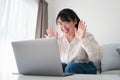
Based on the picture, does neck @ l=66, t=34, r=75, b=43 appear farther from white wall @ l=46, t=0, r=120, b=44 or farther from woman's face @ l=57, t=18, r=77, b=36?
white wall @ l=46, t=0, r=120, b=44

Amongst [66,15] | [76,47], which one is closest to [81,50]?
[76,47]

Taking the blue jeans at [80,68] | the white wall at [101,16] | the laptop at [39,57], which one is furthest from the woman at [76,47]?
the white wall at [101,16]

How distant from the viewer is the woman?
58.7 inches

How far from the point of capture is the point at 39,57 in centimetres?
113

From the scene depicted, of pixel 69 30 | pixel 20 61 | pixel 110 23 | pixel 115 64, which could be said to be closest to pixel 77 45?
pixel 69 30

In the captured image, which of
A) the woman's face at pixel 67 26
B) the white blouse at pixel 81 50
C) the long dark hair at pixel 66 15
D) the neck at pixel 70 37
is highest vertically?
the long dark hair at pixel 66 15

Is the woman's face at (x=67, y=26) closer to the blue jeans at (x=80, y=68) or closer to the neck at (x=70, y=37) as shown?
the neck at (x=70, y=37)

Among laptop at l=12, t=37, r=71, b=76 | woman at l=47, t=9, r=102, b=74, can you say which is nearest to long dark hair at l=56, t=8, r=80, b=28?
woman at l=47, t=9, r=102, b=74

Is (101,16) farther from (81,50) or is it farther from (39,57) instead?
(39,57)

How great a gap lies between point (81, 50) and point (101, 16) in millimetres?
1689

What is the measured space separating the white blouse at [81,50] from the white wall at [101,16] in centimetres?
145

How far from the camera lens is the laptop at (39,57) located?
3.53 ft

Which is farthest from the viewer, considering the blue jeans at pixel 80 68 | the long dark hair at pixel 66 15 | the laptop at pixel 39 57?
the long dark hair at pixel 66 15

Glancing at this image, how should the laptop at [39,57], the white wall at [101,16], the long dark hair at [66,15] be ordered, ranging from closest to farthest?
the laptop at [39,57], the long dark hair at [66,15], the white wall at [101,16]
